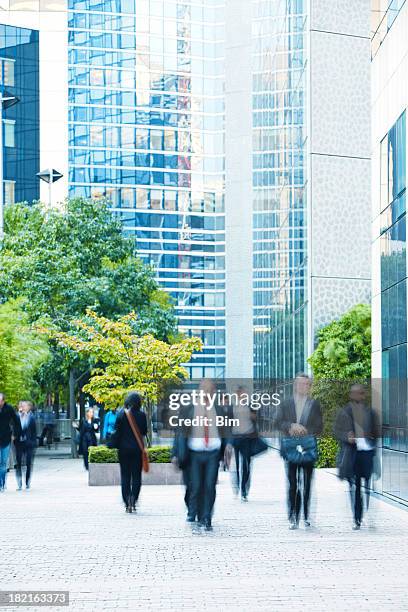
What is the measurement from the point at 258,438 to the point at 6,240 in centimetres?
2733

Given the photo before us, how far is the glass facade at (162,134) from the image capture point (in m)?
99.6

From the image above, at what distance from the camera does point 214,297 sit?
341 ft

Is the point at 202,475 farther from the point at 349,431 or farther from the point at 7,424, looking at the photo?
the point at 7,424

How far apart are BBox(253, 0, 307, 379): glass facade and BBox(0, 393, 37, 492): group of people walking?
45.2 feet

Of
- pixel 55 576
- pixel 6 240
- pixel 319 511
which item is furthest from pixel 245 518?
pixel 6 240

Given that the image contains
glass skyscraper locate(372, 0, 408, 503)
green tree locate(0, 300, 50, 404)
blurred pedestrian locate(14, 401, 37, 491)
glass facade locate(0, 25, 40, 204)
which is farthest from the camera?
glass facade locate(0, 25, 40, 204)

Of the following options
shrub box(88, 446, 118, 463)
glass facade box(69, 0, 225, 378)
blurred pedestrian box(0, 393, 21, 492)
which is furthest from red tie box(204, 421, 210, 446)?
glass facade box(69, 0, 225, 378)

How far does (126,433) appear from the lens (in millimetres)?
16875

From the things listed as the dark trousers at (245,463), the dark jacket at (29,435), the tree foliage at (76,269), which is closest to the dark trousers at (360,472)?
the dark trousers at (245,463)

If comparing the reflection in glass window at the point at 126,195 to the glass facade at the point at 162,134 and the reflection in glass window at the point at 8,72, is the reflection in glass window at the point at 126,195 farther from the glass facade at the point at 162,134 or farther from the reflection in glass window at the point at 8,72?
the reflection in glass window at the point at 8,72

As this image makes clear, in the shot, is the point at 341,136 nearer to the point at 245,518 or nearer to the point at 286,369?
the point at 286,369

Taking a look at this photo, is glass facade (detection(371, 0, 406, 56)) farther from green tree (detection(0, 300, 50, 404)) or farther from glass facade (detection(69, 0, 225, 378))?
glass facade (detection(69, 0, 225, 378))

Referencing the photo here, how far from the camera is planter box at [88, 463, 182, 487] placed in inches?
970

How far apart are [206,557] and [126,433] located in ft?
17.7
